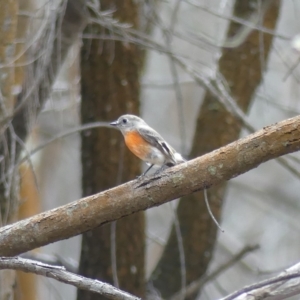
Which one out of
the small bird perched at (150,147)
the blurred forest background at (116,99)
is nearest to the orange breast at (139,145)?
the small bird perched at (150,147)

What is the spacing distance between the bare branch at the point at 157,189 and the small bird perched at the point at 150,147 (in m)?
0.53

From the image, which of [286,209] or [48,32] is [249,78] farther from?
[286,209]

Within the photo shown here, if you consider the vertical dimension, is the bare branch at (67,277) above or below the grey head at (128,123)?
below

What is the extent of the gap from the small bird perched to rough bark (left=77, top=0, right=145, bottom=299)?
992mm

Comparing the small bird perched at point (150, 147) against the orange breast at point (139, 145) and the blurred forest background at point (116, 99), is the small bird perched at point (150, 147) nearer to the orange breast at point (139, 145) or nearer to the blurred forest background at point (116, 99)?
the orange breast at point (139, 145)

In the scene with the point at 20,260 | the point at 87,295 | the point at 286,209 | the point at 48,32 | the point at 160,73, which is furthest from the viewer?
the point at 160,73

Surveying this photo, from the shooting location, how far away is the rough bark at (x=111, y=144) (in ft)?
14.1

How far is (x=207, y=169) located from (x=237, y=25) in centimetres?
285

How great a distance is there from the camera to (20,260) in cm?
239

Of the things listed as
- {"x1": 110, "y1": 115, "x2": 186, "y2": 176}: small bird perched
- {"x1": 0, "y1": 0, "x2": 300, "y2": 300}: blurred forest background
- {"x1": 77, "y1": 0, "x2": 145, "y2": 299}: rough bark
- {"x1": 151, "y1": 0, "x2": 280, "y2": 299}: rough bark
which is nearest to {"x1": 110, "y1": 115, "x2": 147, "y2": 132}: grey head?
{"x1": 110, "y1": 115, "x2": 186, "y2": 176}: small bird perched

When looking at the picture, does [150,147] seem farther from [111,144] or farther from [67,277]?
[111,144]

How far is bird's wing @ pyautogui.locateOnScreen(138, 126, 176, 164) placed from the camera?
10.1 ft

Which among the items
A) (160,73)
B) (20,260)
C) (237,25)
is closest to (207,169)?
(20,260)

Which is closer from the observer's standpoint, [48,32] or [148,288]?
[48,32]
